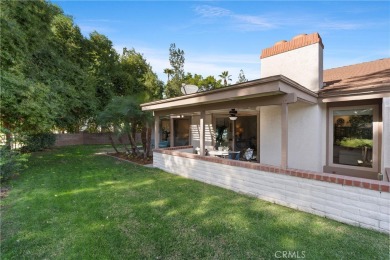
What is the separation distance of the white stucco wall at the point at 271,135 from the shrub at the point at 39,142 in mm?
15331

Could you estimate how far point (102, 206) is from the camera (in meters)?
4.70

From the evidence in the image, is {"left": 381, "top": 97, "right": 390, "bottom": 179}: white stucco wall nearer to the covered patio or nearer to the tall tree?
the covered patio

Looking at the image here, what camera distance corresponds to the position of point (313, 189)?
4293 mm

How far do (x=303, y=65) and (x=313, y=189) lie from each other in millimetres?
4299

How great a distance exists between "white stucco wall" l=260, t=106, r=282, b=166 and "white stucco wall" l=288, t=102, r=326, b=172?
41 centimetres

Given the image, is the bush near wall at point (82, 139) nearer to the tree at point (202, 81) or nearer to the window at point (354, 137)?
the tree at point (202, 81)

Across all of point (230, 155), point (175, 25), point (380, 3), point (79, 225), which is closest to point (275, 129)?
point (230, 155)

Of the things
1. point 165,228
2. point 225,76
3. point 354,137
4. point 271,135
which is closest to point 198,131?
point 271,135

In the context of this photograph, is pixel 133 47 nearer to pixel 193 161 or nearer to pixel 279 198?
pixel 193 161

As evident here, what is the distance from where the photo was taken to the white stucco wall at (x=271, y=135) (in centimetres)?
688

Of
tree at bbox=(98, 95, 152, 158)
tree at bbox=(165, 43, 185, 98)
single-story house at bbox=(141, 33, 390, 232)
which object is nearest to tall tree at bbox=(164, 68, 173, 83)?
tree at bbox=(165, 43, 185, 98)

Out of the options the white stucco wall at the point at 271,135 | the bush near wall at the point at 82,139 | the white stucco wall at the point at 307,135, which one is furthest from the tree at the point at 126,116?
the bush near wall at the point at 82,139

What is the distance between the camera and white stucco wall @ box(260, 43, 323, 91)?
640cm

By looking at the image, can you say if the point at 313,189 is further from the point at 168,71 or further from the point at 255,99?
the point at 168,71
